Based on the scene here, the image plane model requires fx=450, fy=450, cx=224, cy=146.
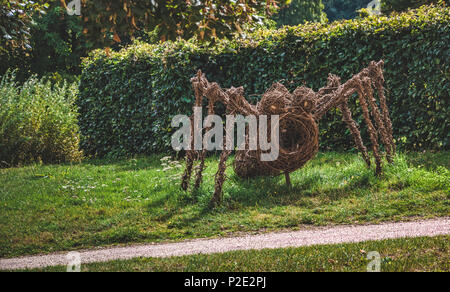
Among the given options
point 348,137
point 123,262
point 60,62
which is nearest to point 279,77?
point 348,137

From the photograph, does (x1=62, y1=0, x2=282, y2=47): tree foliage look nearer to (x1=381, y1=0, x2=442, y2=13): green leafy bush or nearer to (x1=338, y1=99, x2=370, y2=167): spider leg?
(x1=338, y1=99, x2=370, y2=167): spider leg

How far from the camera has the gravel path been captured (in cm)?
503

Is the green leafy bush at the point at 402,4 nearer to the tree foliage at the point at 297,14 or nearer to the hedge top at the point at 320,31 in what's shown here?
the hedge top at the point at 320,31

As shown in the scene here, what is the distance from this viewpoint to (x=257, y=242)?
17.5ft

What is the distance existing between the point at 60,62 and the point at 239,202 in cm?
2271

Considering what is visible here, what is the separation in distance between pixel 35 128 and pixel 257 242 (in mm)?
8905

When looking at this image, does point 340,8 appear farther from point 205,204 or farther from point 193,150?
point 205,204

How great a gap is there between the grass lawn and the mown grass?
4.21 feet

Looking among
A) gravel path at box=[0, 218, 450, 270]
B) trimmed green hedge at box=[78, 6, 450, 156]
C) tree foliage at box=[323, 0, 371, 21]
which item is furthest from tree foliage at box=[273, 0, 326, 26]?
gravel path at box=[0, 218, 450, 270]

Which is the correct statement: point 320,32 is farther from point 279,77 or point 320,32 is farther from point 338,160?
point 338,160

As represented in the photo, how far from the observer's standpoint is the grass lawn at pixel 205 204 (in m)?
6.04

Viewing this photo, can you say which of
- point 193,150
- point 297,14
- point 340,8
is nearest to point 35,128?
point 193,150

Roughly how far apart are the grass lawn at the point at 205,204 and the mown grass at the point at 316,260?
4.21 ft
